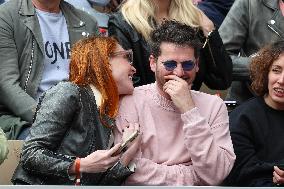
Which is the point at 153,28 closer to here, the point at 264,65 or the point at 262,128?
the point at 264,65

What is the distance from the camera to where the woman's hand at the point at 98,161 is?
135 inches

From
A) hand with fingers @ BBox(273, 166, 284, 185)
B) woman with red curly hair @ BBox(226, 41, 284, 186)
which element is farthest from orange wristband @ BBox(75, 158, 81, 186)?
hand with fingers @ BBox(273, 166, 284, 185)

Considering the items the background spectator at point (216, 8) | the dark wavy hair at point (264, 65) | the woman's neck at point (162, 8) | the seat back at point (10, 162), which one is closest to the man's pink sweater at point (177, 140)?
the dark wavy hair at point (264, 65)

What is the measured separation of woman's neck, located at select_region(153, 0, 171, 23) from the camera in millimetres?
4688

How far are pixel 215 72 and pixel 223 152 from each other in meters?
1.05

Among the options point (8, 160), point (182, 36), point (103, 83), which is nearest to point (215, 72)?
point (182, 36)

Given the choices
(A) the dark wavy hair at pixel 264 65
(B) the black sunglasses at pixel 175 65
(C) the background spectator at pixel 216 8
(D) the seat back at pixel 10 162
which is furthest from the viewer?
(C) the background spectator at pixel 216 8

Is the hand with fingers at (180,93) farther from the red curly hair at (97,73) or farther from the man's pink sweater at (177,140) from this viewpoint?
the red curly hair at (97,73)

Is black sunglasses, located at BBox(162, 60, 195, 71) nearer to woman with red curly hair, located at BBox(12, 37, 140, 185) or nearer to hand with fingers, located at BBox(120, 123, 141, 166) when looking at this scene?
woman with red curly hair, located at BBox(12, 37, 140, 185)

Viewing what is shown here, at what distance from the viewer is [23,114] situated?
4.53 m

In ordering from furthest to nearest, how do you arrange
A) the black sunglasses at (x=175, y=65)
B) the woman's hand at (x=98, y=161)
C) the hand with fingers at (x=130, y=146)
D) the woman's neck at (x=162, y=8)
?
1. the woman's neck at (x=162, y=8)
2. the black sunglasses at (x=175, y=65)
3. the hand with fingers at (x=130, y=146)
4. the woman's hand at (x=98, y=161)

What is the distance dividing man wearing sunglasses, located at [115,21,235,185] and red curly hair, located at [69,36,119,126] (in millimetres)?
103

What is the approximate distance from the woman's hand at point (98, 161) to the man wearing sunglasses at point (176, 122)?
0.76 feet

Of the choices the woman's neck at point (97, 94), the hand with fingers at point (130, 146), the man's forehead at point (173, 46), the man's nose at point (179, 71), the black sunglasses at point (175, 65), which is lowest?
the hand with fingers at point (130, 146)
